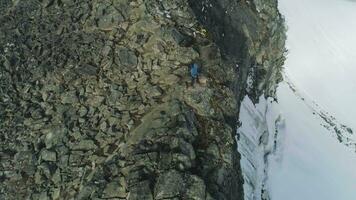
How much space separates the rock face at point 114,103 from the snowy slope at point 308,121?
268cm

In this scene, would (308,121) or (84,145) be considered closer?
(84,145)

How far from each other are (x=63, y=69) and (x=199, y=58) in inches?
144

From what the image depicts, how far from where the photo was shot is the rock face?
1087 centimetres

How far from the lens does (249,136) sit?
1627cm

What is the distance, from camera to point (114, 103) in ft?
41.6

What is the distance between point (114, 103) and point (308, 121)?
1291cm

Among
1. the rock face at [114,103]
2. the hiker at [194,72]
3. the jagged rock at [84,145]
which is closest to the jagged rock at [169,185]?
the rock face at [114,103]

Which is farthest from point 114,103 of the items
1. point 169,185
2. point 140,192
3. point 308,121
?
point 308,121

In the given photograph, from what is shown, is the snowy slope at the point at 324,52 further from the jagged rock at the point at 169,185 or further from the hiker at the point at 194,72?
the jagged rock at the point at 169,185

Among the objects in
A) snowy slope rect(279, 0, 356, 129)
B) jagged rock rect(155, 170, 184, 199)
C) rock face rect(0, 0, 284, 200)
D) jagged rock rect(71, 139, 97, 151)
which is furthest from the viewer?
snowy slope rect(279, 0, 356, 129)

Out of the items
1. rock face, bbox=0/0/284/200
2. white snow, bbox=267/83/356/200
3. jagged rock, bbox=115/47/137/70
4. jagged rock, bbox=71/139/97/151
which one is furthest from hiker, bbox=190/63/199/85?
white snow, bbox=267/83/356/200

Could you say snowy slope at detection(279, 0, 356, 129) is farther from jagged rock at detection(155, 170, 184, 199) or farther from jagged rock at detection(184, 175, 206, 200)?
jagged rock at detection(155, 170, 184, 199)

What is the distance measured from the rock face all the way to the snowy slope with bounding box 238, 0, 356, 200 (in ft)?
8.81

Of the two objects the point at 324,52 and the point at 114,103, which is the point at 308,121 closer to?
the point at 324,52
